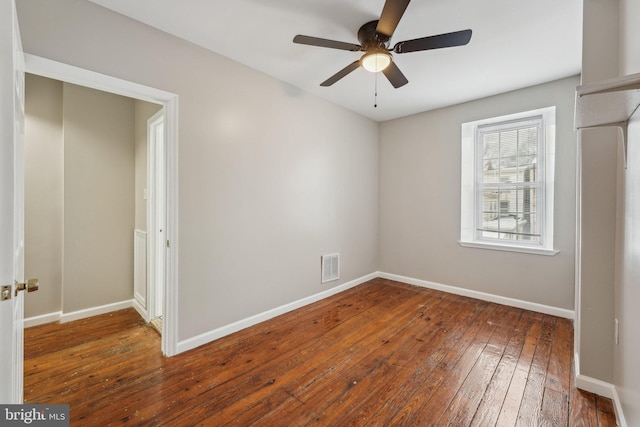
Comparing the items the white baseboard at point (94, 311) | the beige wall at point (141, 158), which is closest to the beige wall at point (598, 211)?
the beige wall at point (141, 158)

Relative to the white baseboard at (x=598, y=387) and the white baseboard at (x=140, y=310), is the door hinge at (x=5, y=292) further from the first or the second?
the white baseboard at (x=598, y=387)

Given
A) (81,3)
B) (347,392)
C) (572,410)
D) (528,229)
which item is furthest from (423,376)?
(81,3)

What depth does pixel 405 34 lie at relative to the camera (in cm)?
221

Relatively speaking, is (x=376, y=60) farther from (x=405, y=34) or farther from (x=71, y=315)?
(x=71, y=315)

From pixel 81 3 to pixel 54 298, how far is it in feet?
9.03

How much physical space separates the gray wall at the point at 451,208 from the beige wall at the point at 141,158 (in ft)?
11.0

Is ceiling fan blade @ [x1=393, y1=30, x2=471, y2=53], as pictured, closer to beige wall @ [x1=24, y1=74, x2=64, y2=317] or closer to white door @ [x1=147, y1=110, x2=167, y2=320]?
white door @ [x1=147, y1=110, x2=167, y2=320]

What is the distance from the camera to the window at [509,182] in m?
3.17

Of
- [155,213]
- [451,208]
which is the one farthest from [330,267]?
[155,213]

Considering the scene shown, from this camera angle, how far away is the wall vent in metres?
3.66

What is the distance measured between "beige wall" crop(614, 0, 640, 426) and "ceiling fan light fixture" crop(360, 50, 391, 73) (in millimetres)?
1299

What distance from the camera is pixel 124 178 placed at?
10.7 feet

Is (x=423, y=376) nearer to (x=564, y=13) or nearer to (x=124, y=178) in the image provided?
(x=564, y=13)

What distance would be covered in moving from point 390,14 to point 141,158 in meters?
2.98
